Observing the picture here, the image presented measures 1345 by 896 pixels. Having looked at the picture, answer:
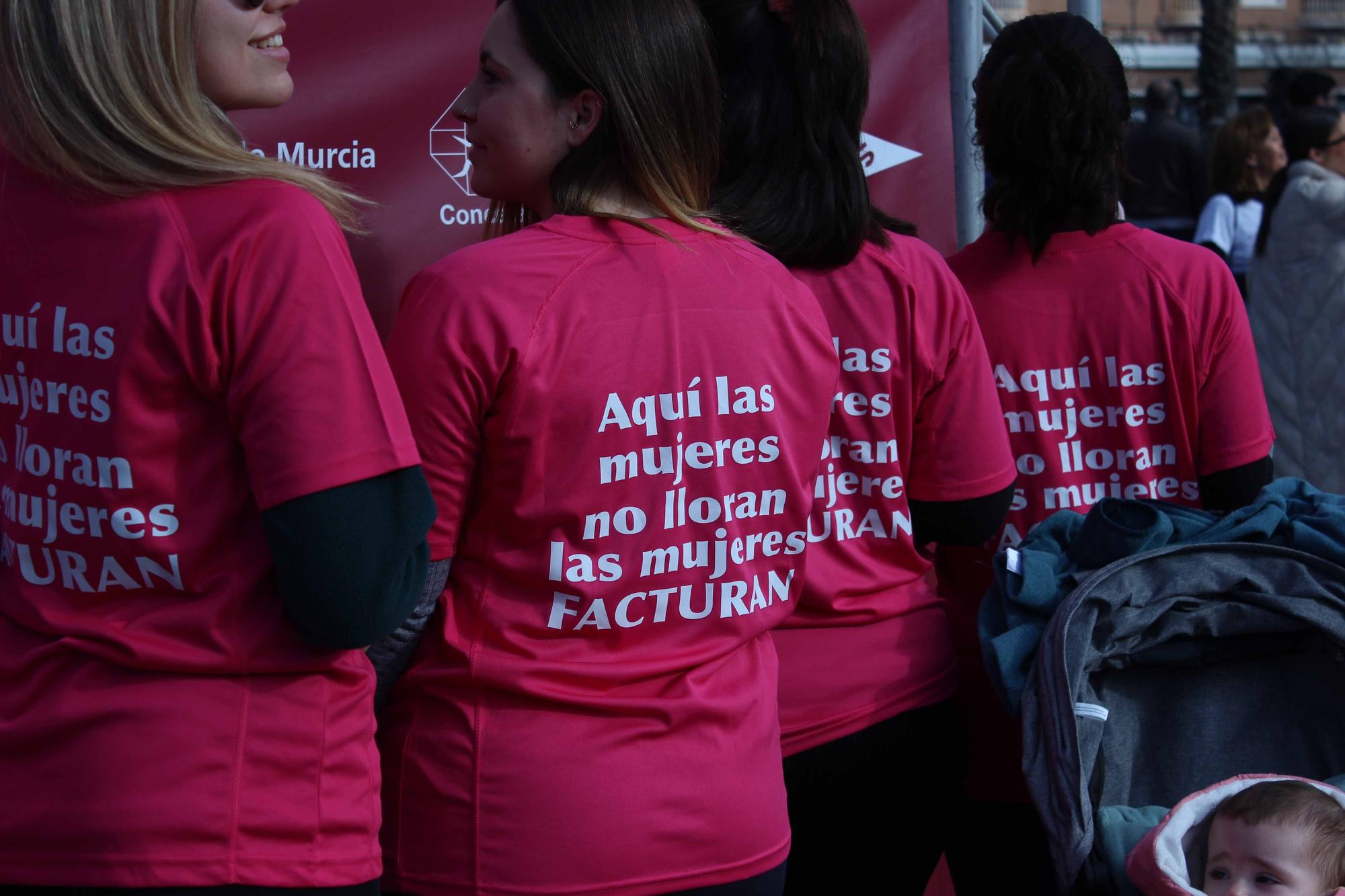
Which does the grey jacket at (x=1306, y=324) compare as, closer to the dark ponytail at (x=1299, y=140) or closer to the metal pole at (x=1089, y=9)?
the dark ponytail at (x=1299, y=140)

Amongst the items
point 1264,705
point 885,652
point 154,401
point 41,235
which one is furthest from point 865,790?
point 41,235

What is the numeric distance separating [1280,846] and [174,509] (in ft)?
4.94

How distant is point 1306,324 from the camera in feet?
16.1

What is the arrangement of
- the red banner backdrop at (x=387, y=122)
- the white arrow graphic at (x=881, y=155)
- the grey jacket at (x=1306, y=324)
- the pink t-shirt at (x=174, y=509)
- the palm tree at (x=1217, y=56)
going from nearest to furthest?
1. the pink t-shirt at (x=174, y=509)
2. the red banner backdrop at (x=387, y=122)
3. the white arrow graphic at (x=881, y=155)
4. the grey jacket at (x=1306, y=324)
5. the palm tree at (x=1217, y=56)

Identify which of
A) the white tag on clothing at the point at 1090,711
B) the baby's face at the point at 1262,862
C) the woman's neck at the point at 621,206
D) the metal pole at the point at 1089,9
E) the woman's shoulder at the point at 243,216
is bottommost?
the baby's face at the point at 1262,862

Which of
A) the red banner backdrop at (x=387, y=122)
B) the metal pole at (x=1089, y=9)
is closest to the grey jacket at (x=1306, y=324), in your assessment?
the metal pole at (x=1089, y=9)

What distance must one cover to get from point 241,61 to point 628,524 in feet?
2.06

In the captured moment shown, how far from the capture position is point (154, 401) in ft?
4.26

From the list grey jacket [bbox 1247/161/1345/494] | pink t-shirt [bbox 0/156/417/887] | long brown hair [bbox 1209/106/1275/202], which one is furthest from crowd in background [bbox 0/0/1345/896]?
long brown hair [bbox 1209/106/1275/202]

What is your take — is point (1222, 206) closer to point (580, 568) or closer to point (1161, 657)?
point (1161, 657)

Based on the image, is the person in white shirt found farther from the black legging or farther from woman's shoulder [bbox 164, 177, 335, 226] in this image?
woman's shoulder [bbox 164, 177, 335, 226]

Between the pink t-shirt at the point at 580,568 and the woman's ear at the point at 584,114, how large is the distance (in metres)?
0.12

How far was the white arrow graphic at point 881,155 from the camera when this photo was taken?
3.02m

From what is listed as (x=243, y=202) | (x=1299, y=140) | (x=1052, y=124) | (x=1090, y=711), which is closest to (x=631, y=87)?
(x=243, y=202)
